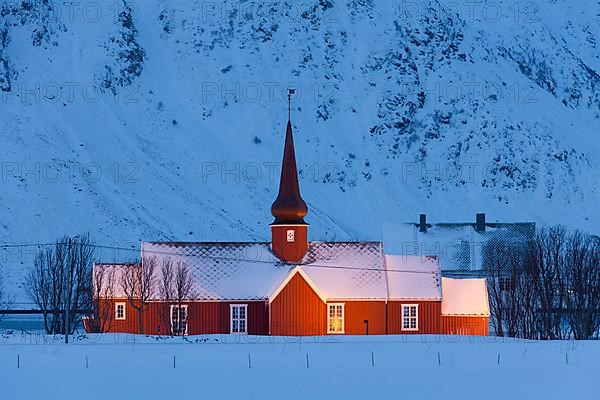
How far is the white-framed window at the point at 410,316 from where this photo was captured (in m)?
69.6

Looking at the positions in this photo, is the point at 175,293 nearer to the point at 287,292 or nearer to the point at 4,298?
the point at 287,292

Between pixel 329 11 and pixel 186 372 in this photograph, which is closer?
pixel 186 372

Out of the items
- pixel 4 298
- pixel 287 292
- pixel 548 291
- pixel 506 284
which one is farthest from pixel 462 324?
pixel 4 298

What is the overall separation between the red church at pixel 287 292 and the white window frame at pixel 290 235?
0.17 ft

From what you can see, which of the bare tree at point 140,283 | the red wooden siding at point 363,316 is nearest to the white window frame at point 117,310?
the bare tree at point 140,283

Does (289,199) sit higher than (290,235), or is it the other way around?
(289,199)

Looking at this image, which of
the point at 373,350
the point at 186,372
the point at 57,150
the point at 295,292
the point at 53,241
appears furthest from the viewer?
the point at 57,150

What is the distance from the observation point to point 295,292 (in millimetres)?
68375

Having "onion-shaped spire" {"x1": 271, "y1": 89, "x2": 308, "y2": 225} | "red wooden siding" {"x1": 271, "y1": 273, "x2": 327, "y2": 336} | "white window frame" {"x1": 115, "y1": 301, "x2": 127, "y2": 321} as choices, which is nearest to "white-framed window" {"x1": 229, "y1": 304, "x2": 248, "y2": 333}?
"red wooden siding" {"x1": 271, "y1": 273, "x2": 327, "y2": 336}

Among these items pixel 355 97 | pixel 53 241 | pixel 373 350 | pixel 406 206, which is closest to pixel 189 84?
pixel 355 97

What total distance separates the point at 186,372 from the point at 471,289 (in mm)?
33109

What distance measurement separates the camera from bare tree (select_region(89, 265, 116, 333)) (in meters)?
68.1

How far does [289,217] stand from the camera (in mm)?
70125

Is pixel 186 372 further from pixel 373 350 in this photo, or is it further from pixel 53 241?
pixel 53 241
